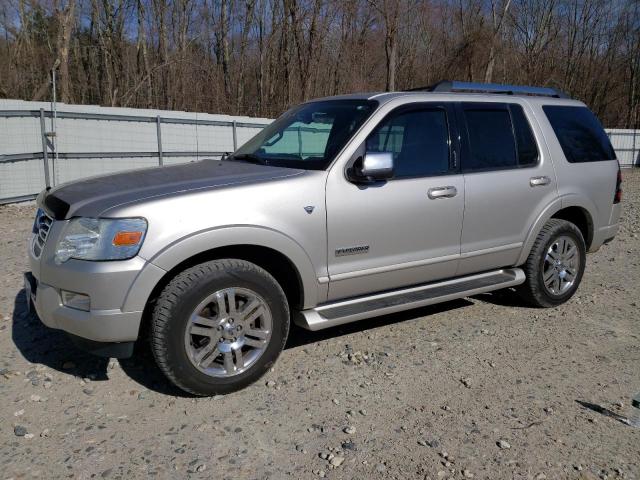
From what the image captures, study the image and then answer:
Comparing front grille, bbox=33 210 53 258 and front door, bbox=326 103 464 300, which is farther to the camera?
front door, bbox=326 103 464 300

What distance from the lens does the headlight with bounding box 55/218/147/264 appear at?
3.08 metres

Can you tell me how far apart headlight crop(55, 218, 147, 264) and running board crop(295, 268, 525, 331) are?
1249mm

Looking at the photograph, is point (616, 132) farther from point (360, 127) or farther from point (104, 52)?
point (360, 127)

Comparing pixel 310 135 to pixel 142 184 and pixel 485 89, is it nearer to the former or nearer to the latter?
pixel 485 89

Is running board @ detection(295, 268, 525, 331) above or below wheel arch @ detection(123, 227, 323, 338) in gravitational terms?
below

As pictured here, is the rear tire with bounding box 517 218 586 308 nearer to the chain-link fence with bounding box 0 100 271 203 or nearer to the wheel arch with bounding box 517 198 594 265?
the wheel arch with bounding box 517 198 594 265

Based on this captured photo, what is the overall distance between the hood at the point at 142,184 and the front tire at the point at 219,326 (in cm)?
51

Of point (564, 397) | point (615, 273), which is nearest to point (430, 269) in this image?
point (564, 397)

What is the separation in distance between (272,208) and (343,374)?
4.09ft

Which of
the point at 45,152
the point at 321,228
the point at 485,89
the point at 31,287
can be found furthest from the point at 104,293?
the point at 45,152

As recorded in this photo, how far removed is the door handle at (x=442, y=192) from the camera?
4.15 metres

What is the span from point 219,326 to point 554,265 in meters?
3.25

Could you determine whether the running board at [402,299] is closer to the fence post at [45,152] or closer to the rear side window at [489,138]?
the rear side window at [489,138]

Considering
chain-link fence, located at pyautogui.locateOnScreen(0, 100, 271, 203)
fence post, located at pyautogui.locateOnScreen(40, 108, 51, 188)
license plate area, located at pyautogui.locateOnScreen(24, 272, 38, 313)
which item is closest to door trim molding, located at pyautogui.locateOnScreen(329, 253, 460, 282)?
license plate area, located at pyautogui.locateOnScreen(24, 272, 38, 313)
